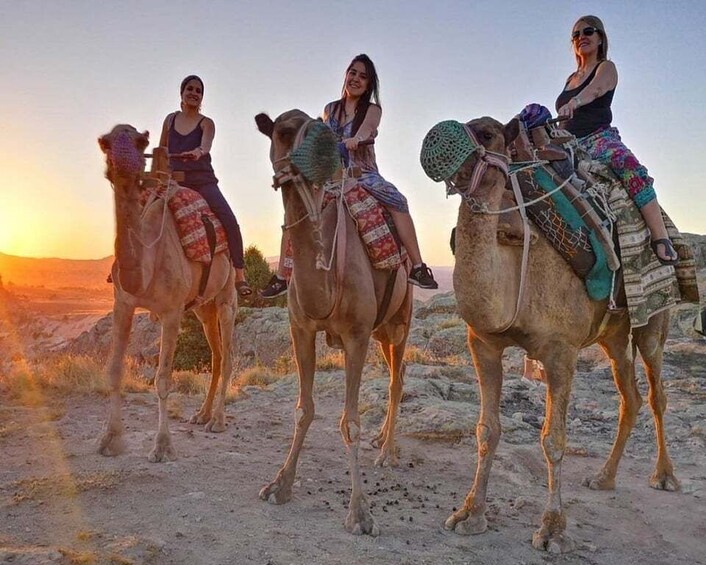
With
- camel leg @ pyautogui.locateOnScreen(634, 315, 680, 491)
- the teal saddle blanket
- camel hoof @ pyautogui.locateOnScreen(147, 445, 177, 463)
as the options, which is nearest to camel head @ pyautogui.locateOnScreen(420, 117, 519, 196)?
the teal saddle blanket

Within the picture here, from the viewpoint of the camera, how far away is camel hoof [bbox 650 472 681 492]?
19.4 ft

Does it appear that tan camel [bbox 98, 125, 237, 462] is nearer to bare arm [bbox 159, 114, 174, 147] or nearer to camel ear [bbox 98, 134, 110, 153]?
camel ear [bbox 98, 134, 110, 153]

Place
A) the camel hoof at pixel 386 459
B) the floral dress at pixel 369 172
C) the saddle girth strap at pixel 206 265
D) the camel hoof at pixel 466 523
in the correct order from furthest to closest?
1. the saddle girth strap at pixel 206 265
2. the camel hoof at pixel 386 459
3. the floral dress at pixel 369 172
4. the camel hoof at pixel 466 523

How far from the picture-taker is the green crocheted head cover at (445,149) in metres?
4.02

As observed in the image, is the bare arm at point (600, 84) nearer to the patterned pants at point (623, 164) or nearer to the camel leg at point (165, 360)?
the patterned pants at point (623, 164)

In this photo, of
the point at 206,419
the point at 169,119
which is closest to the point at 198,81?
the point at 169,119

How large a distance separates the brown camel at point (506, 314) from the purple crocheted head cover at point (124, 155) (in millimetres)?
2971

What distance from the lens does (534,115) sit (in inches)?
187

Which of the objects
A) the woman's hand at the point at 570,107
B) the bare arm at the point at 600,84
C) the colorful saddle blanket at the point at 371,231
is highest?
the bare arm at the point at 600,84

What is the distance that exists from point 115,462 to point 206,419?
2191 millimetres

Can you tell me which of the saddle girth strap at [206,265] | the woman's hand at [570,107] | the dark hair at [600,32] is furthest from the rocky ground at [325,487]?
the dark hair at [600,32]

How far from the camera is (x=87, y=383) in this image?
374 inches

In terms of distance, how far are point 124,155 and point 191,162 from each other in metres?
2.39

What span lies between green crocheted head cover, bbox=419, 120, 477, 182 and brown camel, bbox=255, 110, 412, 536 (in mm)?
819
